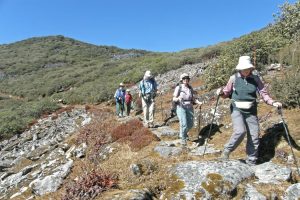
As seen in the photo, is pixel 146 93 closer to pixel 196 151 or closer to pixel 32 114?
pixel 196 151

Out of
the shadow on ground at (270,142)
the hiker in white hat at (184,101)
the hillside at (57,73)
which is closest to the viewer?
the shadow on ground at (270,142)

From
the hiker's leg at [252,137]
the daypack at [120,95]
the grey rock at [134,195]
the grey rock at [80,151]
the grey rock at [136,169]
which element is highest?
the daypack at [120,95]

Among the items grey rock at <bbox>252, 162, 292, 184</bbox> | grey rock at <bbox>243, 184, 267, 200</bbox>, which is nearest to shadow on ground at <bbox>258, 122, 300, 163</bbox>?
grey rock at <bbox>252, 162, 292, 184</bbox>

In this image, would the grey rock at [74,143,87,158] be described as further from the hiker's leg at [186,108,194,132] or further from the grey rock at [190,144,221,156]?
the grey rock at [190,144,221,156]

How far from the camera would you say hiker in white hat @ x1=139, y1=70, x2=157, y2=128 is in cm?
1437

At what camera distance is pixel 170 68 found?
44469 mm

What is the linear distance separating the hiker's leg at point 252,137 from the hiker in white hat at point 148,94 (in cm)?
606

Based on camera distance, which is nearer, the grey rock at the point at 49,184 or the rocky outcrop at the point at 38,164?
the grey rock at the point at 49,184

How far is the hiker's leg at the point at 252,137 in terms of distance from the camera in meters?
8.66

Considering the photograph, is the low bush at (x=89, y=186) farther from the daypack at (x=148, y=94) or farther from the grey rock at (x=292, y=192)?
the daypack at (x=148, y=94)

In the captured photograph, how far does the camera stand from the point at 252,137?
8.73 meters

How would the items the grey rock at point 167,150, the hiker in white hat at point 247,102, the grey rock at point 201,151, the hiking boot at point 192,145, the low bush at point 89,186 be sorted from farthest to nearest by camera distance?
the hiking boot at point 192,145 → the grey rock at point 167,150 → the grey rock at point 201,151 → the hiker in white hat at point 247,102 → the low bush at point 89,186

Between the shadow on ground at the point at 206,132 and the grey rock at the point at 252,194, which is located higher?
the shadow on ground at the point at 206,132

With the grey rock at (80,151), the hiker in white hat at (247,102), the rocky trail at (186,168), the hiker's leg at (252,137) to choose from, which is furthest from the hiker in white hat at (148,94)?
the hiker's leg at (252,137)
